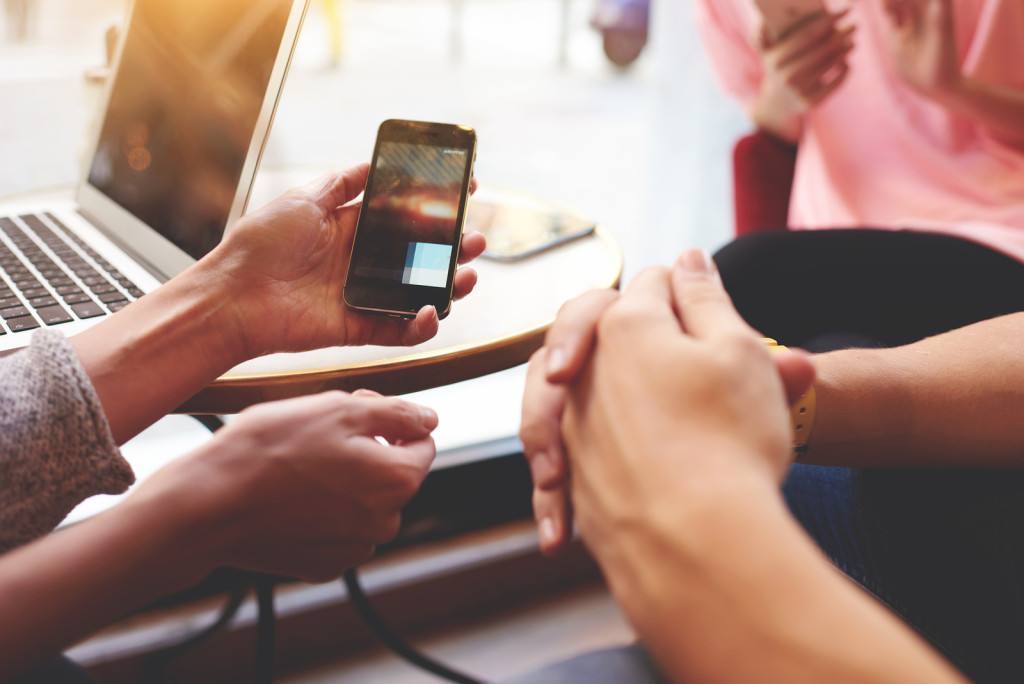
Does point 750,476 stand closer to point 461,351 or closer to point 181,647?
point 461,351

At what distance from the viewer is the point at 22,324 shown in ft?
2.53

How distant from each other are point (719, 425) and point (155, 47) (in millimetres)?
822

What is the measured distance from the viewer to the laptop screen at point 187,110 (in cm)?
80

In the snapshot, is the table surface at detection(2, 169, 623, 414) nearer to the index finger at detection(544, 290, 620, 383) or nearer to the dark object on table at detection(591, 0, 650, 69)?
the index finger at detection(544, 290, 620, 383)

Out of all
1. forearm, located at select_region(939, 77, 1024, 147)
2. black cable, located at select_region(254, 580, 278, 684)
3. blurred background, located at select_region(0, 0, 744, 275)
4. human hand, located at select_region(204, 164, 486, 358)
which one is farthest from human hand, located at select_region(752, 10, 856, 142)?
black cable, located at select_region(254, 580, 278, 684)

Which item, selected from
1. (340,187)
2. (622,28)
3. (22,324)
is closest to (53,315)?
(22,324)

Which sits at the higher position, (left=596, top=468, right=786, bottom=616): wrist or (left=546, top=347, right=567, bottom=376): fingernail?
(left=546, top=347, right=567, bottom=376): fingernail

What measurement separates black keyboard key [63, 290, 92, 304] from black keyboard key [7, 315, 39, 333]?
0.04 meters

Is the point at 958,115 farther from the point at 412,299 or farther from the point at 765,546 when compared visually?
the point at 765,546

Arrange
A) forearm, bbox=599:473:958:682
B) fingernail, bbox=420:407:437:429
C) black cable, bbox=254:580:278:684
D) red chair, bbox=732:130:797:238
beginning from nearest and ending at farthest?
forearm, bbox=599:473:958:682, fingernail, bbox=420:407:437:429, black cable, bbox=254:580:278:684, red chair, bbox=732:130:797:238

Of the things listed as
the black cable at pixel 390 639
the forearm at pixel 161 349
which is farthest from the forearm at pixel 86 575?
the black cable at pixel 390 639

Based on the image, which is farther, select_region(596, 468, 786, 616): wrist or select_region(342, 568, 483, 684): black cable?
select_region(342, 568, 483, 684): black cable

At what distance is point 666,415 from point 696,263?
162 millimetres

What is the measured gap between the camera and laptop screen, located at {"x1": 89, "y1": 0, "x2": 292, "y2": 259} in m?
0.80
